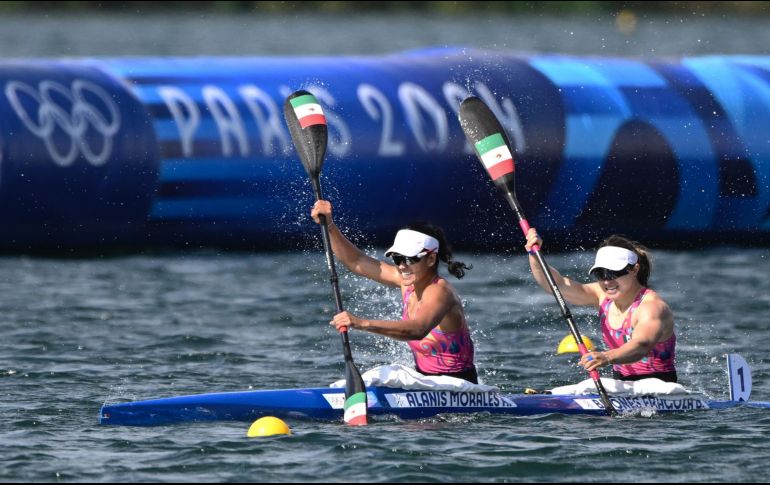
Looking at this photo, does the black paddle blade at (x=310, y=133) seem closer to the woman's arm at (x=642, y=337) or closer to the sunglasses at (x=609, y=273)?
the sunglasses at (x=609, y=273)

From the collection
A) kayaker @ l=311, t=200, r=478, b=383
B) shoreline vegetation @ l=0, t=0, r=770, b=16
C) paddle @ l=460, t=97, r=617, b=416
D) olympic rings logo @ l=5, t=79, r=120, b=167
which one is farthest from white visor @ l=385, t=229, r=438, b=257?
shoreline vegetation @ l=0, t=0, r=770, b=16

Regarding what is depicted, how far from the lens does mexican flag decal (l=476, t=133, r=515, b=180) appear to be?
41.4 feet

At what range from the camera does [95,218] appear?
17781 millimetres

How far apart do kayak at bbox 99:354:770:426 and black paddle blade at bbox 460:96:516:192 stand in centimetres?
209

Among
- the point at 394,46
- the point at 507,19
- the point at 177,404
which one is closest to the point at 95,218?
the point at 177,404

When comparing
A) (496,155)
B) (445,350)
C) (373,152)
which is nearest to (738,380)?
(445,350)

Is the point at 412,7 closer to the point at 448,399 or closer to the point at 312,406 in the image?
the point at 448,399

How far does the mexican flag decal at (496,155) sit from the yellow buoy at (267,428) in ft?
10.4

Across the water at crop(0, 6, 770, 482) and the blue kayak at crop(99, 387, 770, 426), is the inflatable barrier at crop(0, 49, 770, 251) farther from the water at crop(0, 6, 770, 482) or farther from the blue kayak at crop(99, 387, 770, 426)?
the blue kayak at crop(99, 387, 770, 426)

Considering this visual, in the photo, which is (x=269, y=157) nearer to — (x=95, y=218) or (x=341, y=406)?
(x=95, y=218)

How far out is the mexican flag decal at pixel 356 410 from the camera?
1058 cm

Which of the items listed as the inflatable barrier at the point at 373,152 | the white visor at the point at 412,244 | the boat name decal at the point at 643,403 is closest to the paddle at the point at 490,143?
the white visor at the point at 412,244

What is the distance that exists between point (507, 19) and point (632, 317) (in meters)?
68.7

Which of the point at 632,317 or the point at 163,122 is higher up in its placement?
the point at 163,122
